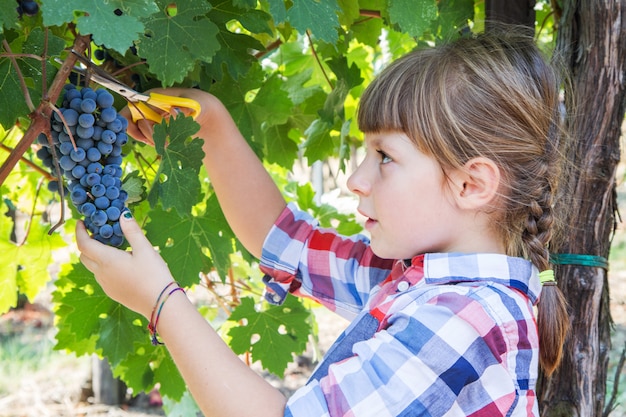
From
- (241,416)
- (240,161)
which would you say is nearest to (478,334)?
(241,416)

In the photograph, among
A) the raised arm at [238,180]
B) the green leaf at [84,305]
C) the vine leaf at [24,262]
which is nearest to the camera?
the raised arm at [238,180]

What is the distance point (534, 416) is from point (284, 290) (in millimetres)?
644

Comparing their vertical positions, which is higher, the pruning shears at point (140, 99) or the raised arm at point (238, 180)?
the pruning shears at point (140, 99)

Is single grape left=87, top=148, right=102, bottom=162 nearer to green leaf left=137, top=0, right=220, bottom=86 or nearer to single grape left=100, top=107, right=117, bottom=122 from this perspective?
single grape left=100, top=107, right=117, bottom=122

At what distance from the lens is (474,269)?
129 cm

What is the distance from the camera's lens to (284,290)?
171cm

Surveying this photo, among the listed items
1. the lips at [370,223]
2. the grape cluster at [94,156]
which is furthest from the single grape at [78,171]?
the lips at [370,223]

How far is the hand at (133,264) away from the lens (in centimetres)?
120

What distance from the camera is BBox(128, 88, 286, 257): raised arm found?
5.24 feet

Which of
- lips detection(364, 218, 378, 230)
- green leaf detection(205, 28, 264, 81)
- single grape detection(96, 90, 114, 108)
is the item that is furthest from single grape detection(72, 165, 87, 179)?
lips detection(364, 218, 378, 230)

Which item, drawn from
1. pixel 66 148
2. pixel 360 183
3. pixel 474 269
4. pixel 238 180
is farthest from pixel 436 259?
pixel 66 148

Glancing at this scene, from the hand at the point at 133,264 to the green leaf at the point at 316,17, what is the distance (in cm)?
42

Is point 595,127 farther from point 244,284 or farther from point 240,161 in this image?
point 244,284

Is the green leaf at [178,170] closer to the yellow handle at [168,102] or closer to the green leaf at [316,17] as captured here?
the yellow handle at [168,102]
